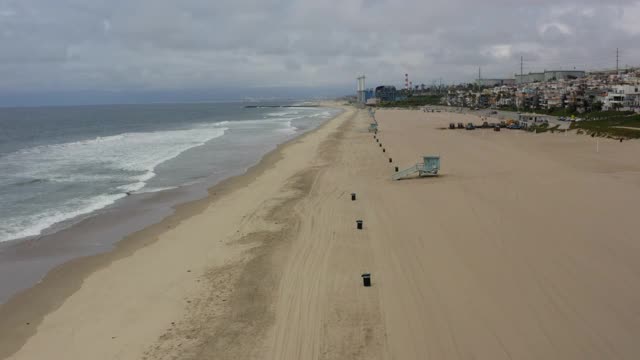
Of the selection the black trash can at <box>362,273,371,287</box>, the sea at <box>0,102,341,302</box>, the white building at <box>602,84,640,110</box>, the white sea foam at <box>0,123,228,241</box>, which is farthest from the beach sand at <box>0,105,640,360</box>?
the white building at <box>602,84,640,110</box>

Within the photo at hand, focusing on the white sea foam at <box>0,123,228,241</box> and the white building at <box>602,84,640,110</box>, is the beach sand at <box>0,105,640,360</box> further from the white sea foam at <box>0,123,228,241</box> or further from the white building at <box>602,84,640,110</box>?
the white building at <box>602,84,640,110</box>

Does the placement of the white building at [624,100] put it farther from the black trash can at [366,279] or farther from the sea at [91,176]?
the black trash can at [366,279]

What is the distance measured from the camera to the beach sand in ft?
31.4

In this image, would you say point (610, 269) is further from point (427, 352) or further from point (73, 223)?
point (73, 223)

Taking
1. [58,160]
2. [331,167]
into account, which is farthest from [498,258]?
[58,160]

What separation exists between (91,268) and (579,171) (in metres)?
21.6

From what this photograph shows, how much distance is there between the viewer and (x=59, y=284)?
13641 millimetres

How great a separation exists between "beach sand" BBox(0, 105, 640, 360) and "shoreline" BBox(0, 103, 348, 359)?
0.05 metres

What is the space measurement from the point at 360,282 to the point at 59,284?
7519 millimetres

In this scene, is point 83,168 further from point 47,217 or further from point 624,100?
point 624,100

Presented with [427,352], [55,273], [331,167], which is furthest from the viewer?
[331,167]

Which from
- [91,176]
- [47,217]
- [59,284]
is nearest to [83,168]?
[91,176]

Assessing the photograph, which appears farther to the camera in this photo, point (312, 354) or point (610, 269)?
point (610, 269)

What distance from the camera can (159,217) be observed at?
20.7 m
